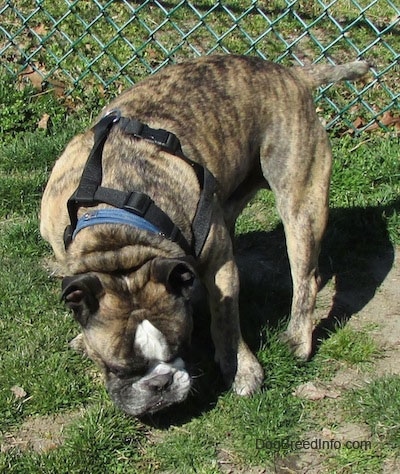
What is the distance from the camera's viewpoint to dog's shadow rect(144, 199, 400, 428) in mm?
4254

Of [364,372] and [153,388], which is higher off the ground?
[153,388]

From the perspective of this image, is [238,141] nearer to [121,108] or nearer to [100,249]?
[121,108]

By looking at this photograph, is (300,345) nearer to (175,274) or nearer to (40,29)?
(175,274)

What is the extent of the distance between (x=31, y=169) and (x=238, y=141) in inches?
83.5

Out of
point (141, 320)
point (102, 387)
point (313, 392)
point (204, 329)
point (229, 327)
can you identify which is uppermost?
point (141, 320)

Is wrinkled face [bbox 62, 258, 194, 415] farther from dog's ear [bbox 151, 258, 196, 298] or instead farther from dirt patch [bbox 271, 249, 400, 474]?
dirt patch [bbox 271, 249, 400, 474]

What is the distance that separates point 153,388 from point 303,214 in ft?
4.44

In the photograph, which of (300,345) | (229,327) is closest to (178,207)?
(229,327)

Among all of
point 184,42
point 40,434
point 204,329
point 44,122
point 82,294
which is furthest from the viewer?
point 184,42

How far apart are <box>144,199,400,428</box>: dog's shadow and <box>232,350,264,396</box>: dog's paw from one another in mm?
121

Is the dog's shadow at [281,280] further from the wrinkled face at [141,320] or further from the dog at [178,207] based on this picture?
the wrinkled face at [141,320]

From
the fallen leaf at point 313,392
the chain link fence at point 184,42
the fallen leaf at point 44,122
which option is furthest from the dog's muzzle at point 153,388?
the chain link fence at point 184,42

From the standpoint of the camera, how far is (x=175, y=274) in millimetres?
3424

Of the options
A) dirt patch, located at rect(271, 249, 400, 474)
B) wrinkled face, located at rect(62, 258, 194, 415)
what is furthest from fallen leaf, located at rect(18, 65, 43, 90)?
wrinkled face, located at rect(62, 258, 194, 415)
